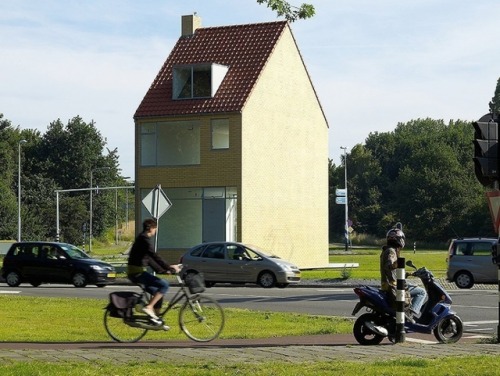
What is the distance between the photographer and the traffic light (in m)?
15.7

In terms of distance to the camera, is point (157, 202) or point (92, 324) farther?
point (157, 202)

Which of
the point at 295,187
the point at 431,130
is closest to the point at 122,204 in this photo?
the point at 431,130

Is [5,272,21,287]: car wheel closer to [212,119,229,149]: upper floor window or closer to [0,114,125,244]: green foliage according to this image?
[212,119,229,149]: upper floor window

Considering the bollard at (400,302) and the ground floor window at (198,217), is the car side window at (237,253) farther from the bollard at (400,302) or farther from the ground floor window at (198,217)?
the bollard at (400,302)

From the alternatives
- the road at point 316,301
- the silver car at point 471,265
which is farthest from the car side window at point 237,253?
the silver car at point 471,265

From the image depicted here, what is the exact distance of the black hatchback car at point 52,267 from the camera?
36.3 metres

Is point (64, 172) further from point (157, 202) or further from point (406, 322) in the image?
point (406, 322)

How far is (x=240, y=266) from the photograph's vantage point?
3591cm

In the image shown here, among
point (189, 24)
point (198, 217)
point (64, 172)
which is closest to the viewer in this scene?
point (198, 217)

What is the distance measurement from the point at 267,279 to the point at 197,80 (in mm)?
16361

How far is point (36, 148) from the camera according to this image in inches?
4577

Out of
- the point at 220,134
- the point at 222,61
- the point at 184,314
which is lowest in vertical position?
the point at 184,314

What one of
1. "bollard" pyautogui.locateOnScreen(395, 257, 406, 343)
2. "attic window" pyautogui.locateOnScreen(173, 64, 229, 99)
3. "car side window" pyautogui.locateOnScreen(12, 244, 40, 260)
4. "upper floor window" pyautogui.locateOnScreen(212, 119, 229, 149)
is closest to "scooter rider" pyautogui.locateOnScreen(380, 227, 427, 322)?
"bollard" pyautogui.locateOnScreen(395, 257, 406, 343)

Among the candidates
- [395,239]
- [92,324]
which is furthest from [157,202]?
[395,239]
